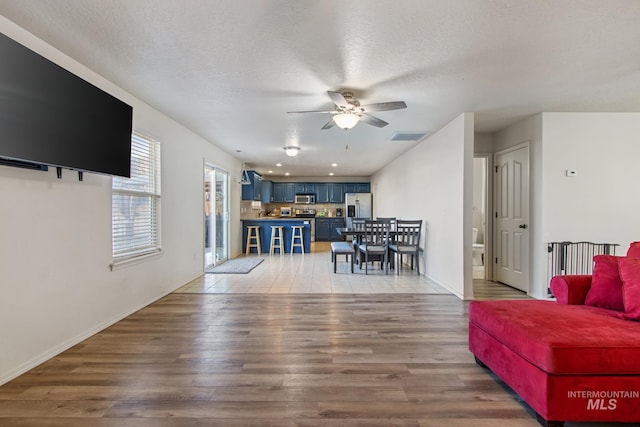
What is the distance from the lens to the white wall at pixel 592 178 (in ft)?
12.3

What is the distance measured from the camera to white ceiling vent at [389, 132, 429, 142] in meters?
4.85

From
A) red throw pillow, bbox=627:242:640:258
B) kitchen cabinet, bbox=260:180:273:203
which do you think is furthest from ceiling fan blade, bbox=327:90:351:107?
kitchen cabinet, bbox=260:180:273:203

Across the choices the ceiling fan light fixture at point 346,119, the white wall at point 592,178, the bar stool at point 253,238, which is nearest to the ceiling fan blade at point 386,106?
the ceiling fan light fixture at point 346,119

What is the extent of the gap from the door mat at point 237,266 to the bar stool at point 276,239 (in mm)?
796

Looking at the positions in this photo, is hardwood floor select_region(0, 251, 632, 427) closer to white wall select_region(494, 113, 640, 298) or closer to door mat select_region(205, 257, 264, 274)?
white wall select_region(494, 113, 640, 298)

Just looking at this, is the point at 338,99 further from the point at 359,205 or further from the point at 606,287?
the point at 359,205

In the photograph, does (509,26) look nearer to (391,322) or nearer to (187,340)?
(391,322)

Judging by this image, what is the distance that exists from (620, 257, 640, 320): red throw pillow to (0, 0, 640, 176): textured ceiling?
1559 millimetres

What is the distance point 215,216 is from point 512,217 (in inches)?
206

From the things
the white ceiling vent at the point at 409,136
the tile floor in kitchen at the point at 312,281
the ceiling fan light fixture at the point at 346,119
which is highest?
the white ceiling vent at the point at 409,136

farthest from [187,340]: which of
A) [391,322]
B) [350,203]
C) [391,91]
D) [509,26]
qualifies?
[350,203]

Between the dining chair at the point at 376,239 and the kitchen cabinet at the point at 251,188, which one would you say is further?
the kitchen cabinet at the point at 251,188

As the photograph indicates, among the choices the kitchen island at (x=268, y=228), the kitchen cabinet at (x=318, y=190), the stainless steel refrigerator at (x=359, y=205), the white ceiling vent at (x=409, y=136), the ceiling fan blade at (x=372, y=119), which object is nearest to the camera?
the ceiling fan blade at (x=372, y=119)

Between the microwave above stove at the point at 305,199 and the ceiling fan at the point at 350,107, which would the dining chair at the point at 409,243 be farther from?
the microwave above stove at the point at 305,199
